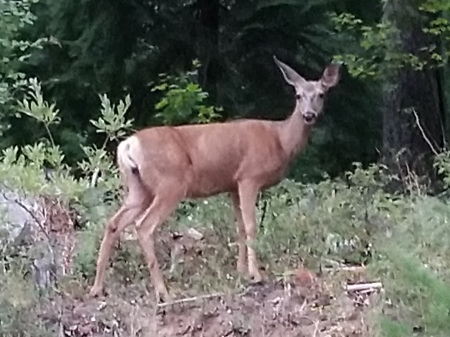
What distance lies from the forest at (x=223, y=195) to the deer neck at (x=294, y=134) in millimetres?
494

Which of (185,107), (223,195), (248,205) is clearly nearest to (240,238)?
(248,205)

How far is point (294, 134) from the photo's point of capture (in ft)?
27.8

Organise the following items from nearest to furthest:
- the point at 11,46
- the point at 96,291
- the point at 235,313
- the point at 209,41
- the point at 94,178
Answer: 1. the point at 235,313
2. the point at 96,291
3. the point at 94,178
4. the point at 11,46
5. the point at 209,41

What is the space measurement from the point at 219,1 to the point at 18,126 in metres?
3.05

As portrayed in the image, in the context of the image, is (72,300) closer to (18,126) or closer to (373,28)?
(373,28)

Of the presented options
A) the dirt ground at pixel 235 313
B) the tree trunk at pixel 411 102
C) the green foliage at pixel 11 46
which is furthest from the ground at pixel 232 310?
the green foliage at pixel 11 46

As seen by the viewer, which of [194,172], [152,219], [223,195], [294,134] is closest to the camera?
[152,219]

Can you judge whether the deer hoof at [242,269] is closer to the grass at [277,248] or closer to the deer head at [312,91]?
the grass at [277,248]

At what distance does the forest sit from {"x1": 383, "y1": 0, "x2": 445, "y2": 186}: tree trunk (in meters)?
0.02

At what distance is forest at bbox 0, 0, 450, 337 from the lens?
6531mm

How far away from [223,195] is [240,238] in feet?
5.30

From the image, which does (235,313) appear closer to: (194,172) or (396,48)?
(194,172)

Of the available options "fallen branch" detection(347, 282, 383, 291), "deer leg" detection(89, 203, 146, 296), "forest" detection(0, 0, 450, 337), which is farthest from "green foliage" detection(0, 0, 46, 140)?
"fallen branch" detection(347, 282, 383, 291)

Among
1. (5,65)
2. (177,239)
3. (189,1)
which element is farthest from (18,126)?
(177,239)
